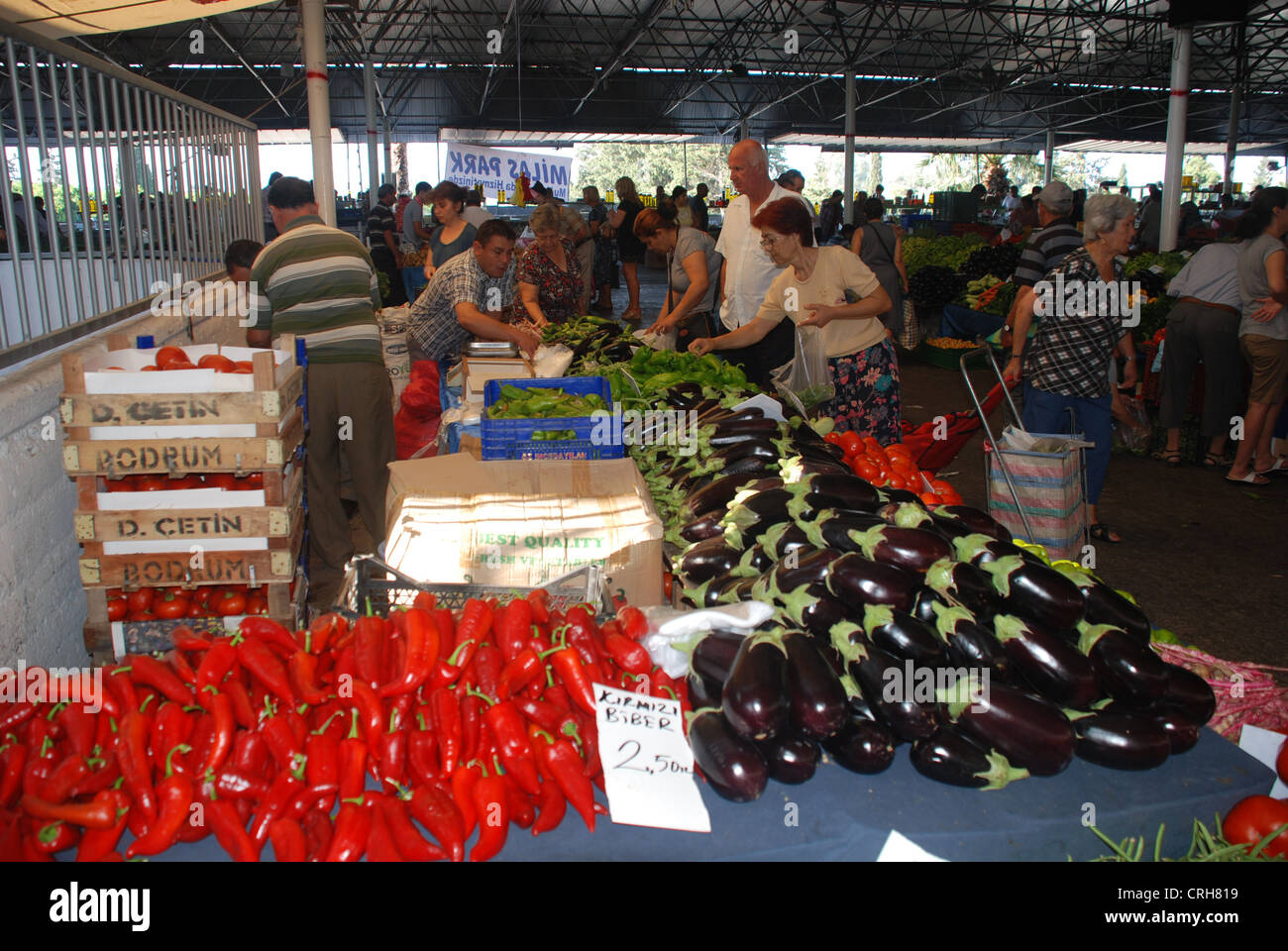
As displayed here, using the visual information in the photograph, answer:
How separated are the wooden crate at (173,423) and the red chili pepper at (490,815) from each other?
2.24m

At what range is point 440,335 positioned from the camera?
6.17 meters

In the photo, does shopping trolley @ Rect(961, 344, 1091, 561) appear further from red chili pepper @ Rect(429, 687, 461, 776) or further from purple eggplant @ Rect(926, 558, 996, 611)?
red chili pepper @ Rect(429, 687, 461, 776)

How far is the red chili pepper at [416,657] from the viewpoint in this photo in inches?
74.4

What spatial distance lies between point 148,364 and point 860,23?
83.4 ft

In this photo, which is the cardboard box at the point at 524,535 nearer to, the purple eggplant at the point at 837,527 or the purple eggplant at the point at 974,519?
the purple eggplant at the point at 837,527

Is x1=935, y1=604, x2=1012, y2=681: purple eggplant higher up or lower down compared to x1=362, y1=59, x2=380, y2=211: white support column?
lower down

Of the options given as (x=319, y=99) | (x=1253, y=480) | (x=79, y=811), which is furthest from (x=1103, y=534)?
(x=319, y=99)

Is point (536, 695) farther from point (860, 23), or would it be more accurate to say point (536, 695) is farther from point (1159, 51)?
point (1159, 51)

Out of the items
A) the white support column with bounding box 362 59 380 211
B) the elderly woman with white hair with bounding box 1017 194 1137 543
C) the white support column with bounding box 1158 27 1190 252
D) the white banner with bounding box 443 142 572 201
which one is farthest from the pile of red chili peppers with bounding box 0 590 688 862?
the white banner with bounding box 443 142 572 201

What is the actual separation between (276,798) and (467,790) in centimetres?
35

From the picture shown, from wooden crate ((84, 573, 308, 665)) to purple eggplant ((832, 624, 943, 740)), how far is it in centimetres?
252

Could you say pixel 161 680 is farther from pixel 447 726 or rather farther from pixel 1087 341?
pixel 1087 341

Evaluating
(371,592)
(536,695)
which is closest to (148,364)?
(371,592)

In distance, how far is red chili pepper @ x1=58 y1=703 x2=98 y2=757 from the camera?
1.78m
